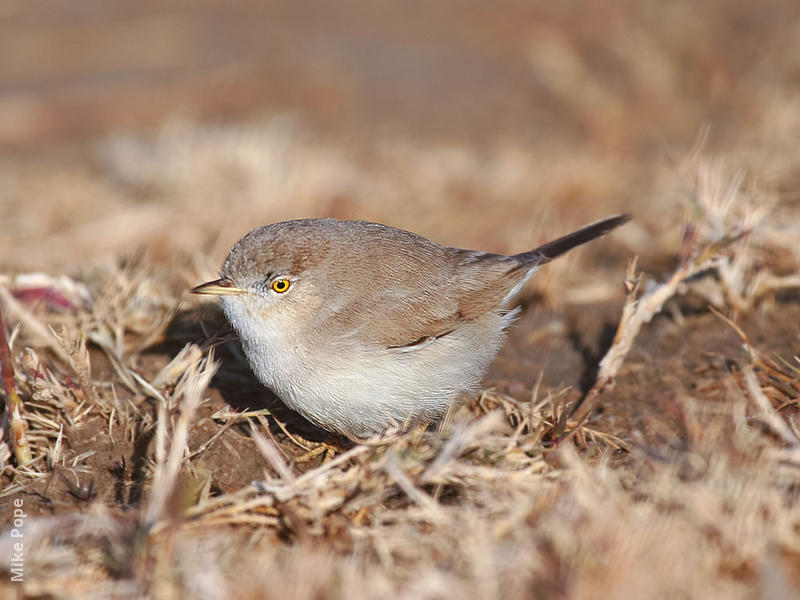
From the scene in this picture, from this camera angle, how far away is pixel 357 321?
3658 mm

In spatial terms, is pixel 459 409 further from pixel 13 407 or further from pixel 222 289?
pixel 13 407

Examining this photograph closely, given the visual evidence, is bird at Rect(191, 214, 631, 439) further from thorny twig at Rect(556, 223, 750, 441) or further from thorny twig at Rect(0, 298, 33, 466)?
thorny twig at Rect(0, 298, 33, 466)

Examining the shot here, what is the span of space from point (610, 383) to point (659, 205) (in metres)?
2.43

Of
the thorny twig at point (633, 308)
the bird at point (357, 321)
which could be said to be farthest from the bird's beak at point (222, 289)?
the thorny twig at point (633, 308)

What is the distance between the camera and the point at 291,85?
31.4ft

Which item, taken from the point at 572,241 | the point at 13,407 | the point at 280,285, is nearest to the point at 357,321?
the point at 280,285

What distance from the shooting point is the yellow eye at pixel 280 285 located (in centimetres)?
→ 370

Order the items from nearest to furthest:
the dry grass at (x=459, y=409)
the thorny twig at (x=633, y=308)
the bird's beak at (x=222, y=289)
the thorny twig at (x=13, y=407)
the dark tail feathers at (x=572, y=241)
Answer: the dry grass at (x=459, y=409) → the thorny twig at (x=13, y=407) → the bird's beak at (x=222, y=289) → the thorny twig at (x=633, y=308) → the dark tail feathers at (x=572, y=241)

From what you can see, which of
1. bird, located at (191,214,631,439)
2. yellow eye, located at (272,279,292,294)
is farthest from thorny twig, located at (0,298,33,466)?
yellow eye, located at (272,279,292,294)

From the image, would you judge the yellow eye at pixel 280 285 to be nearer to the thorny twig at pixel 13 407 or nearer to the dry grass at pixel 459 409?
the dry grass at pixel 459 409

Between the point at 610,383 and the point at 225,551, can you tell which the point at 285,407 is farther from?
the point at 610,383

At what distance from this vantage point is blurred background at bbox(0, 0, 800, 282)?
6.48 meters

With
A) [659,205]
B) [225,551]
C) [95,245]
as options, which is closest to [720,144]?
[659,205]

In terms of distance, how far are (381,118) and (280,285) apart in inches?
227
